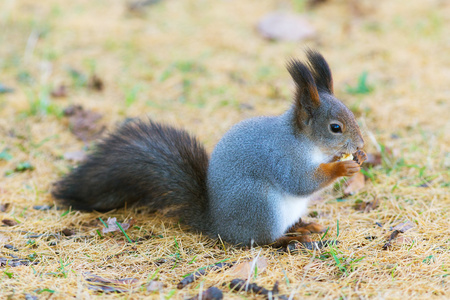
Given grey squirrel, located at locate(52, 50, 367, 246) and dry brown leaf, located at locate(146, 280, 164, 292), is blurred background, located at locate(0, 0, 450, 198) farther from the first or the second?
dry brown leaf, located at locate(146, 280, 164, 292)

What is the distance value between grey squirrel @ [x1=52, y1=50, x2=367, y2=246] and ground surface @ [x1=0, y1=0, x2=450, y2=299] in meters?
0.15

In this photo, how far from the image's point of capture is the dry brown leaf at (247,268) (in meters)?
1.91

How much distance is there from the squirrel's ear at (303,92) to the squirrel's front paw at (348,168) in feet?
0.92

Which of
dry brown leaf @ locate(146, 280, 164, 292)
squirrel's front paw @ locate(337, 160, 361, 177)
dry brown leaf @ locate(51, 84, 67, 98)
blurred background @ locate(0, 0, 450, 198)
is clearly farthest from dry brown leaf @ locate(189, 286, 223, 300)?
dry brown leaf @ locate(51, 84, 67, 98)

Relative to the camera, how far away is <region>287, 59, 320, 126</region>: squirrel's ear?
211cm

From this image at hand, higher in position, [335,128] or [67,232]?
[335,128]

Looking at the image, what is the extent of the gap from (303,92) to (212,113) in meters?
1.76

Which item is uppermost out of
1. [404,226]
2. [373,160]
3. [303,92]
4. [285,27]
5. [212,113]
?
[285,27]

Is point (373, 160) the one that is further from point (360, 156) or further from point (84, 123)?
point (84, 123)

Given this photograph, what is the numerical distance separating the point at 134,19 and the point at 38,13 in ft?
3.84

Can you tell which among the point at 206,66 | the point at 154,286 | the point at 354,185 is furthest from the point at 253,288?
the point at 206,66

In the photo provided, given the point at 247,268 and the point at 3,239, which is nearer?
the point at 247,268

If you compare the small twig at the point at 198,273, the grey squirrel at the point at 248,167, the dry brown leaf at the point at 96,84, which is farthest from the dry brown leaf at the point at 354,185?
the dry brown leaf at the point at 96,84

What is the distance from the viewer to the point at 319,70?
2311mm
